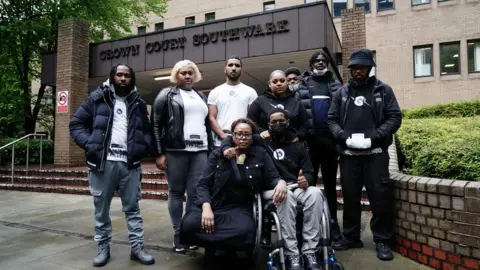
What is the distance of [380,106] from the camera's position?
10.8ft

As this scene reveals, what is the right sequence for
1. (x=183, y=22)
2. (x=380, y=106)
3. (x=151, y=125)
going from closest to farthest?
(x=380, y=106)
(x=151, y=125)
(x=183, y=22)

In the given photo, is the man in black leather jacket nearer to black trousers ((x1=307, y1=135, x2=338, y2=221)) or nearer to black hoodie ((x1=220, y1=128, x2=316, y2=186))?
black trousers ((x1=307, y1=135, x2=338, y2=221))

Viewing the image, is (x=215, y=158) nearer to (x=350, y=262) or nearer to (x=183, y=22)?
(x=350, y=262)

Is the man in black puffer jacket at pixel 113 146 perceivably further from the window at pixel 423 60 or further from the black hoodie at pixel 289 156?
the window at pixel 423 60

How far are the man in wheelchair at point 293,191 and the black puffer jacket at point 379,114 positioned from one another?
0.44 meters

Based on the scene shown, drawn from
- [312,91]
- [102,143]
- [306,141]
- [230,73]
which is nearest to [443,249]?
[306,141]

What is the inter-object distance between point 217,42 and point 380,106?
711 centimetres

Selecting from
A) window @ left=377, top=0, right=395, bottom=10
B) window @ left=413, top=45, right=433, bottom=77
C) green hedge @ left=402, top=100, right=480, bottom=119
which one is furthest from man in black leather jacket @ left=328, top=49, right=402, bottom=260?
window @ left=377, top=0, right=395, bottom=10

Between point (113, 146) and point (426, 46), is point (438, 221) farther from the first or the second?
point (426, 46)

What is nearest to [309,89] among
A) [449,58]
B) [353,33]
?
[353,33]

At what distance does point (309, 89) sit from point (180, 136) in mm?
1417

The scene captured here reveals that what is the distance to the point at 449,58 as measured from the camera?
1560 cm

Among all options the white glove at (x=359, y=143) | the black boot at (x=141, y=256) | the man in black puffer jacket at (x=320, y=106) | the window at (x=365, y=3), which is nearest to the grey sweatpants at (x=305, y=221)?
the white glove at (x=359, y=143)

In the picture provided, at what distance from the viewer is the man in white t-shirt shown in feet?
11.9
